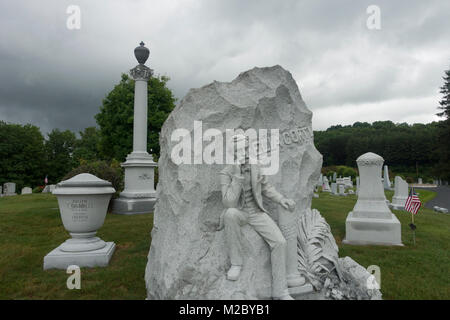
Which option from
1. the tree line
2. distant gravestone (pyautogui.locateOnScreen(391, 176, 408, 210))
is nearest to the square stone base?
the tree line

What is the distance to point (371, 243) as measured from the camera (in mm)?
7246

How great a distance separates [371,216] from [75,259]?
7279mm

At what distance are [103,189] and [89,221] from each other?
0.73m

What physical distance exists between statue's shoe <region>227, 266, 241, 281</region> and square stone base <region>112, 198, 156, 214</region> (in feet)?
28.1

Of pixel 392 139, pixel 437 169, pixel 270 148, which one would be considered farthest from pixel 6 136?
pixel 392 139

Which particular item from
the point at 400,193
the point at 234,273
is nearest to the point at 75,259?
the point at 234,273

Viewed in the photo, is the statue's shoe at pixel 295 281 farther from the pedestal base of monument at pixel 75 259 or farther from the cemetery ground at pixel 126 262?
the pedestal base of monument at pixel 75 259

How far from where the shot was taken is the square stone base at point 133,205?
10969mm

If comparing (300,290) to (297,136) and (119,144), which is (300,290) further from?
(119,144)

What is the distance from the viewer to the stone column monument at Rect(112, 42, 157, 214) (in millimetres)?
11172

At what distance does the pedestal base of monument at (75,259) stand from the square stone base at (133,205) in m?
5.31

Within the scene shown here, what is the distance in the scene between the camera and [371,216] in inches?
295

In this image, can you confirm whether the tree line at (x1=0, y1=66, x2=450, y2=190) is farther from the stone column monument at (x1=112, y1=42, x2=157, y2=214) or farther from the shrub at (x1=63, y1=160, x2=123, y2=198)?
the stone column monument at (x1=112, y1=42, x2=157, y2=214)

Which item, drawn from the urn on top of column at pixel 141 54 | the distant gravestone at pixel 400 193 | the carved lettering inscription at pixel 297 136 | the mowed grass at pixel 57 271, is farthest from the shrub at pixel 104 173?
the distant gravestone at pixel 400 193
